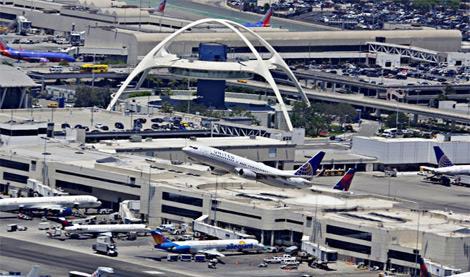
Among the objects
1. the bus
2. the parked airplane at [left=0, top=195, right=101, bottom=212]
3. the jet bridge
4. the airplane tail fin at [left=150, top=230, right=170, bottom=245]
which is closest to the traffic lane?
the airplane tail fin at [left=150, top=230, right=170, bottom=245]

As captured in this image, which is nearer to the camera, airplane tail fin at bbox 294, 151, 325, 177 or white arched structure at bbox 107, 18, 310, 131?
airplane tail fin at bbox 294, 151, 325, 177

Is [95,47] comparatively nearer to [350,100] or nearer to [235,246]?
[350,100]

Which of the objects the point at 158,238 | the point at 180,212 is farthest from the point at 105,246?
the point at 180,212

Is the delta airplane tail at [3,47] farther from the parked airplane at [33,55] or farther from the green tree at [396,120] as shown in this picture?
the green tree at [396,120]

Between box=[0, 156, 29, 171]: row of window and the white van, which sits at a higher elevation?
the white van

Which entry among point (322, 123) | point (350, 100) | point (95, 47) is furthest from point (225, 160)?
point (95, 47)

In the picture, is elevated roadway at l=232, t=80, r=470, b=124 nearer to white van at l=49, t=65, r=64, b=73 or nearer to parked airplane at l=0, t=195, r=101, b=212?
white van at l=49, t=65, r=64, b=73

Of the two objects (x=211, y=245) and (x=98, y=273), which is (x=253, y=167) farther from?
(x=98, y=273)
